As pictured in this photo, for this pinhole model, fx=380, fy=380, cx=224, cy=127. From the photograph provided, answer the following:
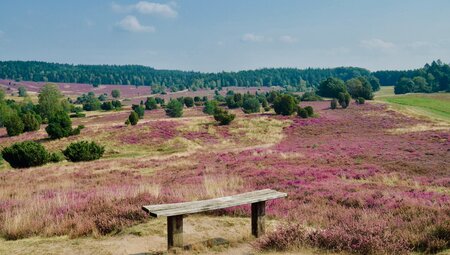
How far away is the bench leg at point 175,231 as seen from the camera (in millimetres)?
7871

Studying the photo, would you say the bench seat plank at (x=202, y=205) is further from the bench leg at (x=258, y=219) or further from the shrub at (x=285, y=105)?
the shrub at (x=285, y=105)

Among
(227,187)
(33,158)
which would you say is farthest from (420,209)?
(33,158)

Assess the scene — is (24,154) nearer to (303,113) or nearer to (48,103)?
(303,113)

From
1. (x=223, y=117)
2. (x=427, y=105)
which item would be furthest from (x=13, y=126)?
(x=427, y=105)

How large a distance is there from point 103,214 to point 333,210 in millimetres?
6498

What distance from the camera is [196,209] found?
7.93 meters

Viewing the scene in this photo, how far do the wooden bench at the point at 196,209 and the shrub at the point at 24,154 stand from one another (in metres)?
29.9

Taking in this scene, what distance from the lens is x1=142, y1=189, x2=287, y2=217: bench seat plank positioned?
7707mm

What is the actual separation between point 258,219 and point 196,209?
5.66 feet

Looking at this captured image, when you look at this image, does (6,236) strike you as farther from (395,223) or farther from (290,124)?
(290,124)

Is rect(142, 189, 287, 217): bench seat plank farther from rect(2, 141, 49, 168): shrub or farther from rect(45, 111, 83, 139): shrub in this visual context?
rect(45, 111, 83, 139): shrub

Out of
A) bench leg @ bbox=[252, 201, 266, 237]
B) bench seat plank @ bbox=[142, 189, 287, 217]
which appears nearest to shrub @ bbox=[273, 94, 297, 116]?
bench seat plank @ bbox=[142, 189, 287, 217]

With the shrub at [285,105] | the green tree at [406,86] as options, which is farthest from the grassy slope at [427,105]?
the green tree at [406,86]

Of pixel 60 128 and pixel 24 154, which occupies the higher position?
pixel 24 154
